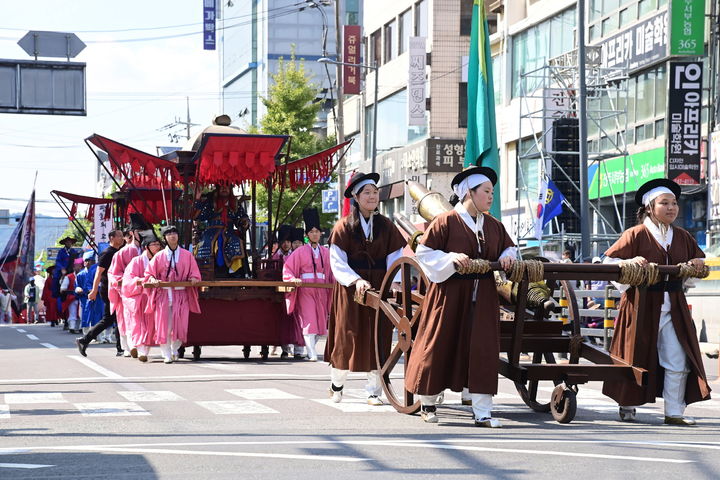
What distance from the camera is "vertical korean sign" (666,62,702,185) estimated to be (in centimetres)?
2509

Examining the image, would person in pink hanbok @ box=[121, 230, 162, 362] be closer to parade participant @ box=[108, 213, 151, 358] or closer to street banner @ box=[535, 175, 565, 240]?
parade participant @ box=[108, 213, 151, 358]

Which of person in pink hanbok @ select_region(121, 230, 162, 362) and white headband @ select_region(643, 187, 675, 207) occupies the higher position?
white headband @ select_region(643, 187, 675, 207)

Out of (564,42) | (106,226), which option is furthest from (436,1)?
(106,226)

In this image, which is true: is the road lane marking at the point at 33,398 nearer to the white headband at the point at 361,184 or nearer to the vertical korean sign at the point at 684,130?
the white headband at the point at 361,184

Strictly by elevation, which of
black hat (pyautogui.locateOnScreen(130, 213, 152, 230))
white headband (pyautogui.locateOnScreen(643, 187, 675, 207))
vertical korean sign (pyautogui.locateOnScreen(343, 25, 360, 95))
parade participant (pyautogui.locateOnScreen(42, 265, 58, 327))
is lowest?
parade participant (pyautogui.locateOnScreen(42, 265, 58, 327))

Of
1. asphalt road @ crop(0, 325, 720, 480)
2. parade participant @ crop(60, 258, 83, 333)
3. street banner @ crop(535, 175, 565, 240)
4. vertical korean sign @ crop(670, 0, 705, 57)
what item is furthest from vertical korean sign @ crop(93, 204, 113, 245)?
asphalt road @ crop(0, 325, 720, 480)

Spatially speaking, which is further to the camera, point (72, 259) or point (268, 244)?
point (72, 259)

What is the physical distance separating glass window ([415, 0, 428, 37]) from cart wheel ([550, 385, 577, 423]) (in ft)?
116

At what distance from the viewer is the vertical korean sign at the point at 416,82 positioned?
41938 millimetres

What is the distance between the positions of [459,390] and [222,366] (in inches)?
282

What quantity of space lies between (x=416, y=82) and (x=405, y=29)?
4.64 meters

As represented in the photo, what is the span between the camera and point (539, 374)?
30.0ft

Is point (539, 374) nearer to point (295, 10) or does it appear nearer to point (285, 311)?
point (285, 311)

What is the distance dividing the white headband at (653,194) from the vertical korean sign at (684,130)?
51.9 ft
